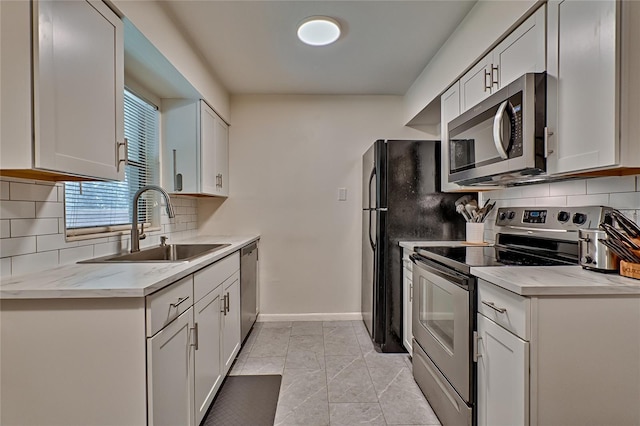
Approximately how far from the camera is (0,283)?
1180mm

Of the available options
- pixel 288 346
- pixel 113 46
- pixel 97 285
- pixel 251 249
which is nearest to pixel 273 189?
pixel 251 249

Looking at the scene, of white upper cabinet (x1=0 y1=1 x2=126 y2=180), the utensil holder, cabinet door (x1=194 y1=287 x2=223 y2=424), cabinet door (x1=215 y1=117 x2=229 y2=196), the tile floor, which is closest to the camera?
white upper cabinet (x1=0 y1=1 x2=126 y2=180)

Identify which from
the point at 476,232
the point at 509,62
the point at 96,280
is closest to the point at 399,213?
the point at 476,232

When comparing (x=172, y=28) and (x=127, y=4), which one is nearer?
(x=127, y=4)

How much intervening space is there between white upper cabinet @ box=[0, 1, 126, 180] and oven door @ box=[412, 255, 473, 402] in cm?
168

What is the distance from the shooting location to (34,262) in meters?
1.42

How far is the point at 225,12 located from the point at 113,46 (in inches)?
30.2

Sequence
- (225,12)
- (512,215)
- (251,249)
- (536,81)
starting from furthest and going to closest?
(251,249) → (512,215) → (225,12) → (536,81)

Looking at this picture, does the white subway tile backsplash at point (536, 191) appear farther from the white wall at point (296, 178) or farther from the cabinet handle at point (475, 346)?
the white wall at point (296, 178)

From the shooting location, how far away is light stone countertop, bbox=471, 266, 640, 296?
3.78 ft

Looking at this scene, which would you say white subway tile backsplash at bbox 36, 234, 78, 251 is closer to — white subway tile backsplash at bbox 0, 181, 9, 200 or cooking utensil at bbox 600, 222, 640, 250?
white subway tile backsplash at bbox 0, 181, 9, 200

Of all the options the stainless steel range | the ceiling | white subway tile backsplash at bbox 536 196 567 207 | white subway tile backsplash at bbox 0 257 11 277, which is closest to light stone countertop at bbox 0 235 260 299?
white subway tile backsplash at bbox 0 257 11 277

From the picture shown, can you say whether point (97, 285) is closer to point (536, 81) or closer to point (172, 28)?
point (172, 28)

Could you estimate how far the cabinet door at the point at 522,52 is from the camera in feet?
4.86
